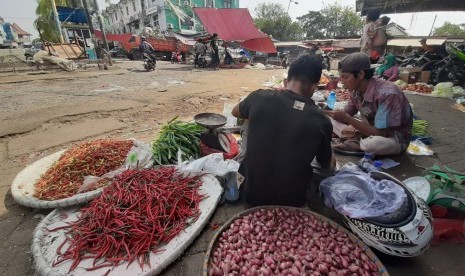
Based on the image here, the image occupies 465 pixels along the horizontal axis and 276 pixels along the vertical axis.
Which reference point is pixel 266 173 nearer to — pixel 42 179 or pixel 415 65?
pixel 42 179

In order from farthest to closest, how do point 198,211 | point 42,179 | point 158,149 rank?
point 158,149 < point 42,179 < point 198,211

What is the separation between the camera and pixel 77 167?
302 cm

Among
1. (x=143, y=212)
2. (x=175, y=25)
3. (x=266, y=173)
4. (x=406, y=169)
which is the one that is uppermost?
(x=175, y=25)

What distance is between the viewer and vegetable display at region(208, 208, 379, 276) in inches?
66.2

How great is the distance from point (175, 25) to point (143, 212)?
34862 mm

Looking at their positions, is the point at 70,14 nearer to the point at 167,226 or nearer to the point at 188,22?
Answer: the point at 188,22

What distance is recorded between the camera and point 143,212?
2.30m

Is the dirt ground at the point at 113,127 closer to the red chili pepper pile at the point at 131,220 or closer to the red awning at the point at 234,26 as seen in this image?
the red chili pepper pile at the point at 131,220

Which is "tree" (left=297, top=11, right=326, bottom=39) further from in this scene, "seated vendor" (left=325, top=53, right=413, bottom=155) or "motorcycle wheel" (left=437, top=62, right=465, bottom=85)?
"seated vendor" (left=325, top=53, right=413, bottom=155)

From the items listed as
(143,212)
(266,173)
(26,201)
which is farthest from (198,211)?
(26,201)

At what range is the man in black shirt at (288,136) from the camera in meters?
1.96

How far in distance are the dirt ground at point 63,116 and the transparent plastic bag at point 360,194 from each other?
2.67 meters

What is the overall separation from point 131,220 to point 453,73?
10.6m

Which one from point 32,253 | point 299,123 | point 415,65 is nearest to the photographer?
point 299,123
